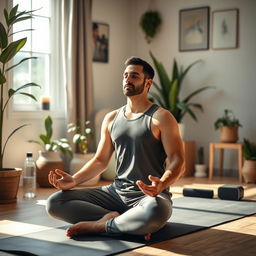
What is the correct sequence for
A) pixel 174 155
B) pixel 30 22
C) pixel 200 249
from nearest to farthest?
pixel 200 249, pixel 174 155, pixel 30 22

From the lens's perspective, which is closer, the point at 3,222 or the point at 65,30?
the point at 3,222

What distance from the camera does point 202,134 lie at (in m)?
6.81

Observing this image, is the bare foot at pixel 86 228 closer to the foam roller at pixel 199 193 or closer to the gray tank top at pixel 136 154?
the gray tank top at pixel 136 154

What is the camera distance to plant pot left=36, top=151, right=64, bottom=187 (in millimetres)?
5559

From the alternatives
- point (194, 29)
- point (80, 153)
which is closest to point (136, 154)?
point (80, 153)

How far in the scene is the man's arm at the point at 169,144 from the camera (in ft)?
10.2

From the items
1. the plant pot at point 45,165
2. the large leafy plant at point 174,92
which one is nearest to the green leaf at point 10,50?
the plant pot at point 45,165

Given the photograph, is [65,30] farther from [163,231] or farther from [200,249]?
[200,249]

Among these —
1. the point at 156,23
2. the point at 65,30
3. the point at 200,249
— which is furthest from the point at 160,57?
the point at 200,249

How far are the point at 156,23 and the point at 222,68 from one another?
102 centimetres

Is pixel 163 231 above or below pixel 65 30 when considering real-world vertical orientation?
below

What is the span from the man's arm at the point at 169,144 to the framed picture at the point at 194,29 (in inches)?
138

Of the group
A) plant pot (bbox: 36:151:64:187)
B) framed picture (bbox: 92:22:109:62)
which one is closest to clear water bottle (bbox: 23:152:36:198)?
plant pot (bbox: 36:151:64:187)

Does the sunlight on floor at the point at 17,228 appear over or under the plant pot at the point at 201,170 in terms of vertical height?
over
